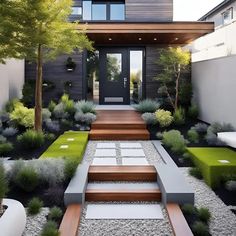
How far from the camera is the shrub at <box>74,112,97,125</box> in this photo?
9.94 m

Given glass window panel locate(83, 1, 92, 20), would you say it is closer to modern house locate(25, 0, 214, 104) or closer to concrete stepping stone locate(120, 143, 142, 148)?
modern house locate(25, 0, 214, 104)

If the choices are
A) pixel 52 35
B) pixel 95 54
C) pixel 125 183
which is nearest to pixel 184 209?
pixel 125 183

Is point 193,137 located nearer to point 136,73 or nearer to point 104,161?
point 104,161

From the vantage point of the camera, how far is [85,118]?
32.6ft

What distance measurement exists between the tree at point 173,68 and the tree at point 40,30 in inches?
147

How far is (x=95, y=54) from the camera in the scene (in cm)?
1428

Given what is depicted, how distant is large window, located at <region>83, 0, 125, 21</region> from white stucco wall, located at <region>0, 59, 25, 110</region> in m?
4.18

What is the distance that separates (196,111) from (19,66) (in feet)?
21.6

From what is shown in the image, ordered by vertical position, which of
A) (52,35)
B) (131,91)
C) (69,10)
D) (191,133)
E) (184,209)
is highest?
(69,10)

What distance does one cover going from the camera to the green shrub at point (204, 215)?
4.04 meters

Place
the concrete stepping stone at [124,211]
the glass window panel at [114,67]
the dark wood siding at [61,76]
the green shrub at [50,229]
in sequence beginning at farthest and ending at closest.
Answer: the glass window panel at [114,67] < the dark wood siding at [61,76] < the concrete stepping stone at [124,211] < the green shrub at [50,229]

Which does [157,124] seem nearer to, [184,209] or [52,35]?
[52,35]

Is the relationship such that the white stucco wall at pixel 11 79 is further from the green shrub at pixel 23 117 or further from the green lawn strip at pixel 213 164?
the green lawn strip at pixel 213 164

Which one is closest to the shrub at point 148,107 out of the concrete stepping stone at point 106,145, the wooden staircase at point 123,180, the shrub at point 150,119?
the shrub at point 150,119
